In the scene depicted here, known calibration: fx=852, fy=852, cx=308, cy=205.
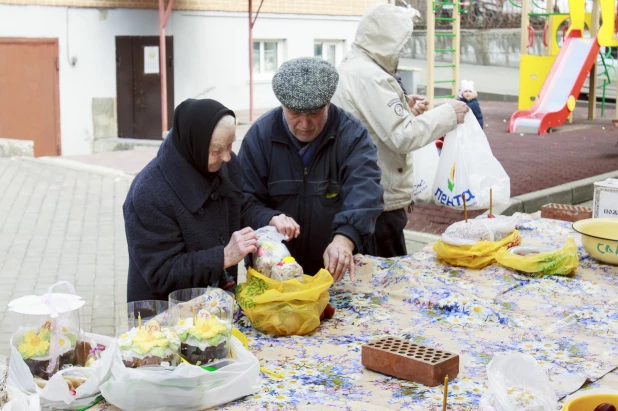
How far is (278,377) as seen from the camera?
109 inches

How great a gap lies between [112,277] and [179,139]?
4162 mm

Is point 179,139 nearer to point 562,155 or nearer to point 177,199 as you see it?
point 177,199

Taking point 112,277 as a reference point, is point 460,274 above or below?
above

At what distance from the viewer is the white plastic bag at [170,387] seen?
244cm

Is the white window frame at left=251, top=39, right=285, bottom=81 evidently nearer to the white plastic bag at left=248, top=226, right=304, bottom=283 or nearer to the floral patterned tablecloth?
the floral patterned tablecloth

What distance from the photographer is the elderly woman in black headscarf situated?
3037 mm

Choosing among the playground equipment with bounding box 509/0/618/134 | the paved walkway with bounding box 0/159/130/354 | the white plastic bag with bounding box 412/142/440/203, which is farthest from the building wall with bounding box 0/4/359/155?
the white plastic bag with bounding box 412/142/440/203

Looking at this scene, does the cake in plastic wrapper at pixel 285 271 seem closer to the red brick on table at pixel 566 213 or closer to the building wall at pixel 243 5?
the red brick on table at pixel 566 213

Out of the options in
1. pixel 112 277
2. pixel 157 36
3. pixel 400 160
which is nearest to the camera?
pixel 400 160

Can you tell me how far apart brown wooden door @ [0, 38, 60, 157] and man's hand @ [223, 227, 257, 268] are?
488 inches

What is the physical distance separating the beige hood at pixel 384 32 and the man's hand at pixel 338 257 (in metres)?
1.20

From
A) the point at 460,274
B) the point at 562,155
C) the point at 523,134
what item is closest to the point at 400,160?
the point at 460,274

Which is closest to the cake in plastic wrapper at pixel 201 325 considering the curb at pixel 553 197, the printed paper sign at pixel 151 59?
the curb at pixel 553 197

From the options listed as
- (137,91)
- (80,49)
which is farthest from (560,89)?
(80,49)
